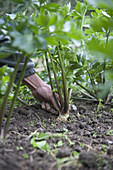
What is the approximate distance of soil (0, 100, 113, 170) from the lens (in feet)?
2.44

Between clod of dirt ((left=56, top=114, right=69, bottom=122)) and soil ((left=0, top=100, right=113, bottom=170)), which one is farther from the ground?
soil ((left=0, top=100, right=113, bottom=170))

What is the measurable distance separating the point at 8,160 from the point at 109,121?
0.84 metres

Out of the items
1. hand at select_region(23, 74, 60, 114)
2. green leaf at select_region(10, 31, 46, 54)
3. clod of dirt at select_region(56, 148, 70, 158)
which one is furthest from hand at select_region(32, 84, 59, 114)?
green leaf at select_region(10, 31, 46, 54)

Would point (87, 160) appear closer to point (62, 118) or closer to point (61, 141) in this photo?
point (61, 141)

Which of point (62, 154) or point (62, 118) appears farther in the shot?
point (62, 118)

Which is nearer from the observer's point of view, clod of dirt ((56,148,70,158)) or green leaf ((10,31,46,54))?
green leaf ((10,31,46,54))

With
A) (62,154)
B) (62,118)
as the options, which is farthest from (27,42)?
(62,118)

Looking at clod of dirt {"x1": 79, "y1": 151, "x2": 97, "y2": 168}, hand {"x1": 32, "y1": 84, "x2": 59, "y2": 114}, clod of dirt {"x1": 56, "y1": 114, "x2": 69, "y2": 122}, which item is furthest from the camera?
hand {"x1": 32, "y1": 84, "x2": 59, "y2": 114}

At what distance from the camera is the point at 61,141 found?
3.09ft

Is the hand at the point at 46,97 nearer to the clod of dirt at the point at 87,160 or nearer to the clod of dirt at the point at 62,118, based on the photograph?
the clod of dirt at the point at 62,118

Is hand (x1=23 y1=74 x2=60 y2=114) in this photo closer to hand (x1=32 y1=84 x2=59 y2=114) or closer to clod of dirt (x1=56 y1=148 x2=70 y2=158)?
hand (x1=32 y1=84 x2=59 y2=114)

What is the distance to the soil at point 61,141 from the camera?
0.74 m

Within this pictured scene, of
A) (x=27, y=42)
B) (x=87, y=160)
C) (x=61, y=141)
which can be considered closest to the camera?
(x=27, y=42)

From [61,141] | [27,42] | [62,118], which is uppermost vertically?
[27,42]
